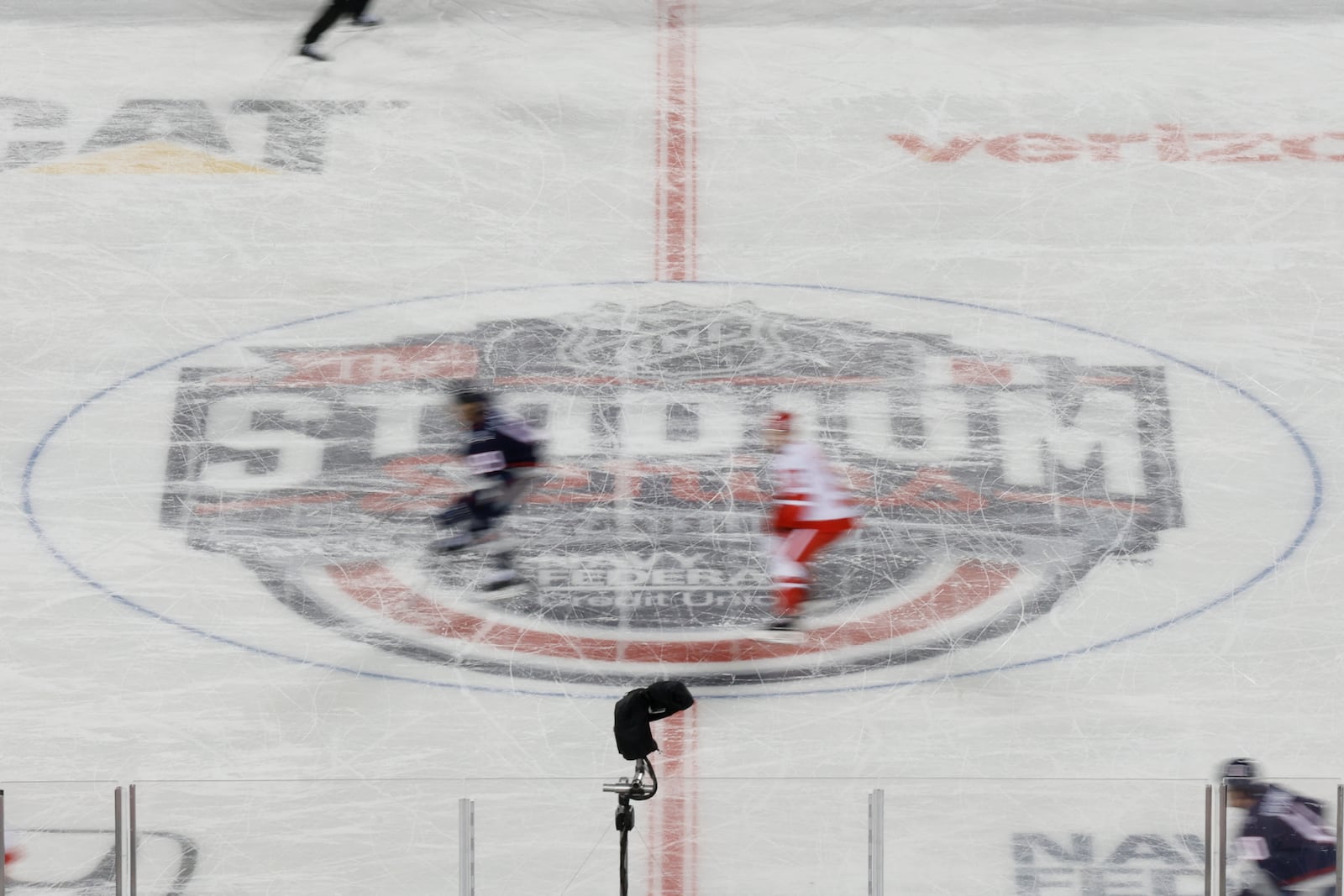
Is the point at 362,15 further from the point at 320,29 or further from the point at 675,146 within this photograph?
the point at 675,146

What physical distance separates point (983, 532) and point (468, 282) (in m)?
2.52

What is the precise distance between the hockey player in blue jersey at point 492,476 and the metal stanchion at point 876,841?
8.27 ft

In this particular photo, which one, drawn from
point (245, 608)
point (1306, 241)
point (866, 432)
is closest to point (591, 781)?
point (245, 608)

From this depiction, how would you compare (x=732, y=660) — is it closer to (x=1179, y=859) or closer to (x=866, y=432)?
(x=866, y=432)

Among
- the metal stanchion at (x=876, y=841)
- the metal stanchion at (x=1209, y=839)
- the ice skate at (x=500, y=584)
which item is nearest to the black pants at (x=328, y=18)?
the ice skate at (x=500, y=584)

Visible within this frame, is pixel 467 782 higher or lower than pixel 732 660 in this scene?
lower

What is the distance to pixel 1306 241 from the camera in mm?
8367

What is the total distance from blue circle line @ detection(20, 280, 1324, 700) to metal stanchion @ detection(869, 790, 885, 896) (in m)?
1.79

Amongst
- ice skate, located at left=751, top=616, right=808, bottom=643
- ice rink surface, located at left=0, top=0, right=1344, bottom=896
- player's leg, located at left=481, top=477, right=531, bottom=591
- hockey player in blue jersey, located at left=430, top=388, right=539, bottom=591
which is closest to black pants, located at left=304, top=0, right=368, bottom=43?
ice rink surface, located at left=0, top=0, right=1344, bottom=896

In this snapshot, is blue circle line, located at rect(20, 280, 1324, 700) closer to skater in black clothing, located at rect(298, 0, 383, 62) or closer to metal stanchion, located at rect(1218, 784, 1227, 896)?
metal stanchion, located at rect(1218, 784, 1227, 896)

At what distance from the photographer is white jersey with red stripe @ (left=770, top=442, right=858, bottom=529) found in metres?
6.11

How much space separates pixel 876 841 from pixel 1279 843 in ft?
2.56

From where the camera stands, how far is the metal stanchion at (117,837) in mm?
4055

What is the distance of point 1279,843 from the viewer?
3.94 m
